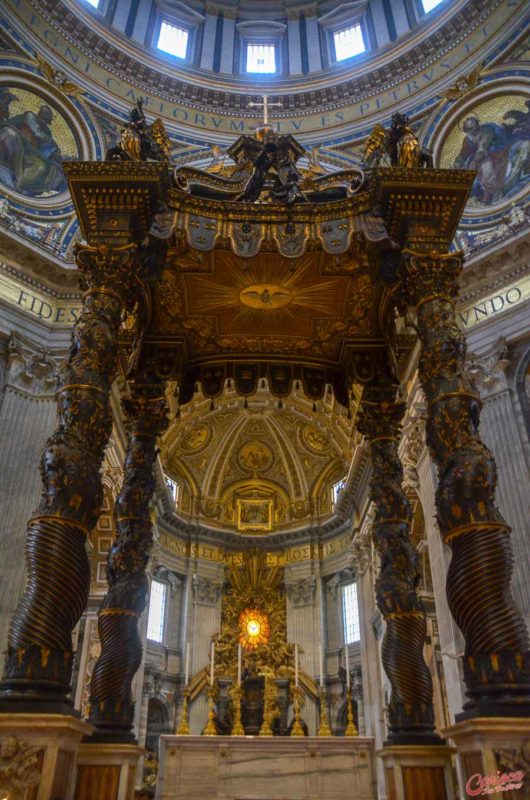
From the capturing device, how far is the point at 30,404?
34.9ft

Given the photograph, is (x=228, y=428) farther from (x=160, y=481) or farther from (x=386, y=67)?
(x=386, y=67)

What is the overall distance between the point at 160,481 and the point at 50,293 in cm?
839

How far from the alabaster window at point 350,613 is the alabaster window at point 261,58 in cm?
1651

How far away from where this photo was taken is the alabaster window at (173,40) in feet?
58.4

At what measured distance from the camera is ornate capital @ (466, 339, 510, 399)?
10.3 metres

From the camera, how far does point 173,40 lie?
18.0 meters

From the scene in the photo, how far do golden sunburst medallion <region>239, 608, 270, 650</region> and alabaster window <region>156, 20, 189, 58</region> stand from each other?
1822 cm

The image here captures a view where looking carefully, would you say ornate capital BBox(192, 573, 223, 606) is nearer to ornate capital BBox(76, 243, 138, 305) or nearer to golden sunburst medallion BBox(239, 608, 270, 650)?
golden sunburst medallion BBox(239, 608, 270, 650)

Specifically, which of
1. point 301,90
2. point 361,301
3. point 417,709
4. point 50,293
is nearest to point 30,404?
point 50,293

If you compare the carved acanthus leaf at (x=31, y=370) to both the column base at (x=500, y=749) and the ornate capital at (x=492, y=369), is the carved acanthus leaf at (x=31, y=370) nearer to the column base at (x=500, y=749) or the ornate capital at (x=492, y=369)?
the ornate capital at (x=492, y=369)

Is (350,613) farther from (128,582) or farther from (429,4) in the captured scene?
(429,4)

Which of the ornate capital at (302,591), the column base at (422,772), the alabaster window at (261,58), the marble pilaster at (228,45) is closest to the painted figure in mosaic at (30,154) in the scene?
the marble pilaster at (228,45)

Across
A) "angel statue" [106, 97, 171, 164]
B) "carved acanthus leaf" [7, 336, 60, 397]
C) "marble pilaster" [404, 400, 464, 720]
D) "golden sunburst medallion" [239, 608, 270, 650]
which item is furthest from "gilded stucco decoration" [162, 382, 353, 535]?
"angel statue" [106, 97, 171, 164]

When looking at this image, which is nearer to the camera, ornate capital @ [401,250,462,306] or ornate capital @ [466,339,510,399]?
ornate capital @ [401,250,462,306]
